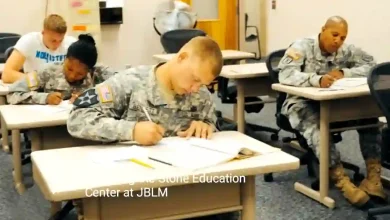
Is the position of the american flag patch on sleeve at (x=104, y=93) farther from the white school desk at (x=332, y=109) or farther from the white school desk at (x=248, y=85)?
the white school desk at (x=248, y=85)

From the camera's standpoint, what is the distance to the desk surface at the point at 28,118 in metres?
2.58

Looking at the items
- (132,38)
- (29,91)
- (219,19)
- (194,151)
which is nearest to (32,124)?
(29,91)

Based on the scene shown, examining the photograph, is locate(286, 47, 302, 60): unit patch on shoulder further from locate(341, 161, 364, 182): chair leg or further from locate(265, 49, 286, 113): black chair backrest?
locate(341, 161, 364, 182): chair leg

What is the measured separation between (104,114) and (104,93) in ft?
0.25

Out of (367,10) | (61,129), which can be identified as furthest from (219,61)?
(367,10)

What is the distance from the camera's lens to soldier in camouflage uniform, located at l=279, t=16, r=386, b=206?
3.32 metres

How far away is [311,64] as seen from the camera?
3.53 m

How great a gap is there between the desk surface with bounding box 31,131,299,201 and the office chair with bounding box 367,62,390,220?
1.04 metres

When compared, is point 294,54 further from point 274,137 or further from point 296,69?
point 274,137

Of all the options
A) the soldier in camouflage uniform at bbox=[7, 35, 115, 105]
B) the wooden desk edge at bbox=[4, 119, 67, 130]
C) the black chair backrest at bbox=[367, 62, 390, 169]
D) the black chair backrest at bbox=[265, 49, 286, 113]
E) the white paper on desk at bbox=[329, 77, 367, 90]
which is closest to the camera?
the wooden desk edge at bbox=[4, 119, 67, 130]

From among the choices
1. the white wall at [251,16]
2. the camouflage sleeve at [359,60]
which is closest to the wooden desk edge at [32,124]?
the camouflage sleeve at [359,60]

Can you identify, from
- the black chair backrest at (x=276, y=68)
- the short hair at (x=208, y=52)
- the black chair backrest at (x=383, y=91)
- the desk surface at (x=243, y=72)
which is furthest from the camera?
the desk surface at (x=243, y=72)

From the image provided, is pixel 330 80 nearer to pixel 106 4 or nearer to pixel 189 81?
A: pixel 189 81

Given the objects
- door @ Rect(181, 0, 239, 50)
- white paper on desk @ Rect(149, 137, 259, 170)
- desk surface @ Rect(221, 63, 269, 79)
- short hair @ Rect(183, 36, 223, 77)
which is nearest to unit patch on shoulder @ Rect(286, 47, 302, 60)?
desk surface @ Rect(221, 63, 269, 79)
